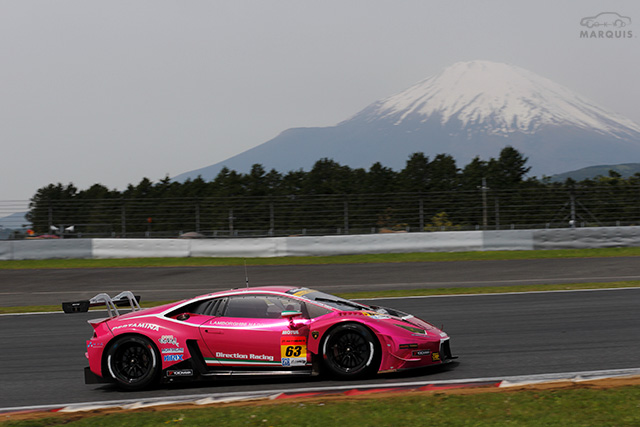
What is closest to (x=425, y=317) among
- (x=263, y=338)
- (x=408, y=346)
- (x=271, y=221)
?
(x=408, y=346)

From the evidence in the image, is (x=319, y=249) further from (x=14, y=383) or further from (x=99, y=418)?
(x=99, y=418)

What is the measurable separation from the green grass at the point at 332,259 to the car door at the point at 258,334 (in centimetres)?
1742

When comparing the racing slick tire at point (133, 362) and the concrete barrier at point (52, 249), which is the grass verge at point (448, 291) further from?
the concrete barrier at point (52, 249)

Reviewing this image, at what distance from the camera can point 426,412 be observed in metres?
6.37

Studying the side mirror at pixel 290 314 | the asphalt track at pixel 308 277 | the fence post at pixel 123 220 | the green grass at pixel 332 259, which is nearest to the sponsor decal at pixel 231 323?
the side mirror at pixel 290 314

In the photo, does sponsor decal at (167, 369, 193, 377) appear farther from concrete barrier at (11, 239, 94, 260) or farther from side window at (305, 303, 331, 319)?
concrete barrier at (11, 239, 94, 260)

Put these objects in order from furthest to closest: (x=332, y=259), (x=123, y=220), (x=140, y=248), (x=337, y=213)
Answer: (x=337, y=213), (x=123, y=220), (x=140, y=248), (x=332, y=259)

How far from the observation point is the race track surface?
8205 mm

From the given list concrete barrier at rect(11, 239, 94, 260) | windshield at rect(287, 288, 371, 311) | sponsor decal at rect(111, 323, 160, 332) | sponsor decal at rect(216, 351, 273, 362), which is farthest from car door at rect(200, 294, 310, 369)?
concrete barrier at rect(11, 239, 94, 260)

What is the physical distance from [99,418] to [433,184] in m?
47.9

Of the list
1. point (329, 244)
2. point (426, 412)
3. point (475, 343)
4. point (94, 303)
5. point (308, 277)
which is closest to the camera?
point (426, 412)

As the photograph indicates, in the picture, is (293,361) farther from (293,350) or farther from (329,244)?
(329,244)

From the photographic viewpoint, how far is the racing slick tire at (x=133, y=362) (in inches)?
327

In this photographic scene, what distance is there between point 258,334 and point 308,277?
1399 cm
